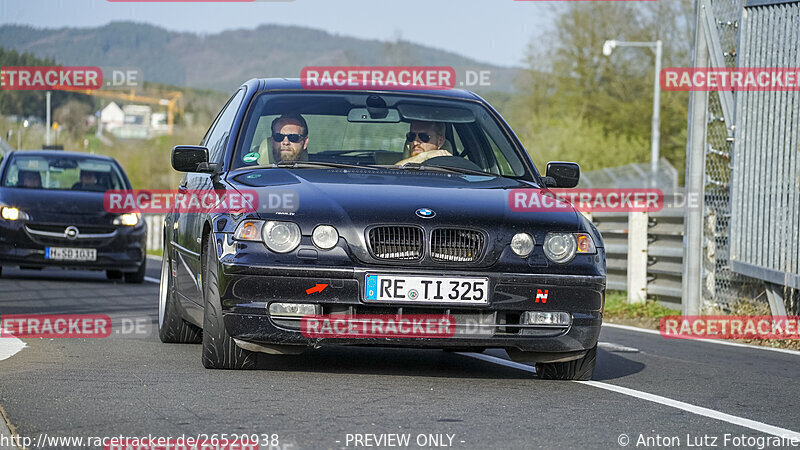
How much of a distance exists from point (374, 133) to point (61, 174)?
33.3 ft

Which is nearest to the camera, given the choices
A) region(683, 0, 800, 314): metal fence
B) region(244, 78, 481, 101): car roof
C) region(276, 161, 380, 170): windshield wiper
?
region(276, 161, 380, 170): windshield wiper

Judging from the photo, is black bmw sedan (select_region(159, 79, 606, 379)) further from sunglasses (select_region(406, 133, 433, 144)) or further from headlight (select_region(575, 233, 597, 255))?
sunglasses (select_region(406, 133, 433, 144))

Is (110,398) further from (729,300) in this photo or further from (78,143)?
(78,143)

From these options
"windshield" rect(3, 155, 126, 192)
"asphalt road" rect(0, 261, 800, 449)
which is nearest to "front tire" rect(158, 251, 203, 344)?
"asphalt road" rect(0, 261, 800, 449)

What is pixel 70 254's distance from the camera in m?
16.1

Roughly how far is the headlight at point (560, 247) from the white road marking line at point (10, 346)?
3.25 metres

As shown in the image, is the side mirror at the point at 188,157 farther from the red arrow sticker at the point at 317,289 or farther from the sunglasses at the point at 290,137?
the red arrow sticker at the point at 317,289

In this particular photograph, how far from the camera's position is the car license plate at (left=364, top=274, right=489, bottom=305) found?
650cm

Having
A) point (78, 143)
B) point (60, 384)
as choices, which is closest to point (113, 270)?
point (60, 384)

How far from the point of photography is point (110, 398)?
19.6 ft

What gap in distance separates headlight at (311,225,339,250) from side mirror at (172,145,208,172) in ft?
4.97

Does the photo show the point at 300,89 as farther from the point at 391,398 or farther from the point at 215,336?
the point at 391,398

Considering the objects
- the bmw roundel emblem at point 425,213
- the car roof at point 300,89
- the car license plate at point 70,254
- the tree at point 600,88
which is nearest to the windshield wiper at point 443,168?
the car roof at point 300,89

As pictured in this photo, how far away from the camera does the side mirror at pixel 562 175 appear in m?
8.12
